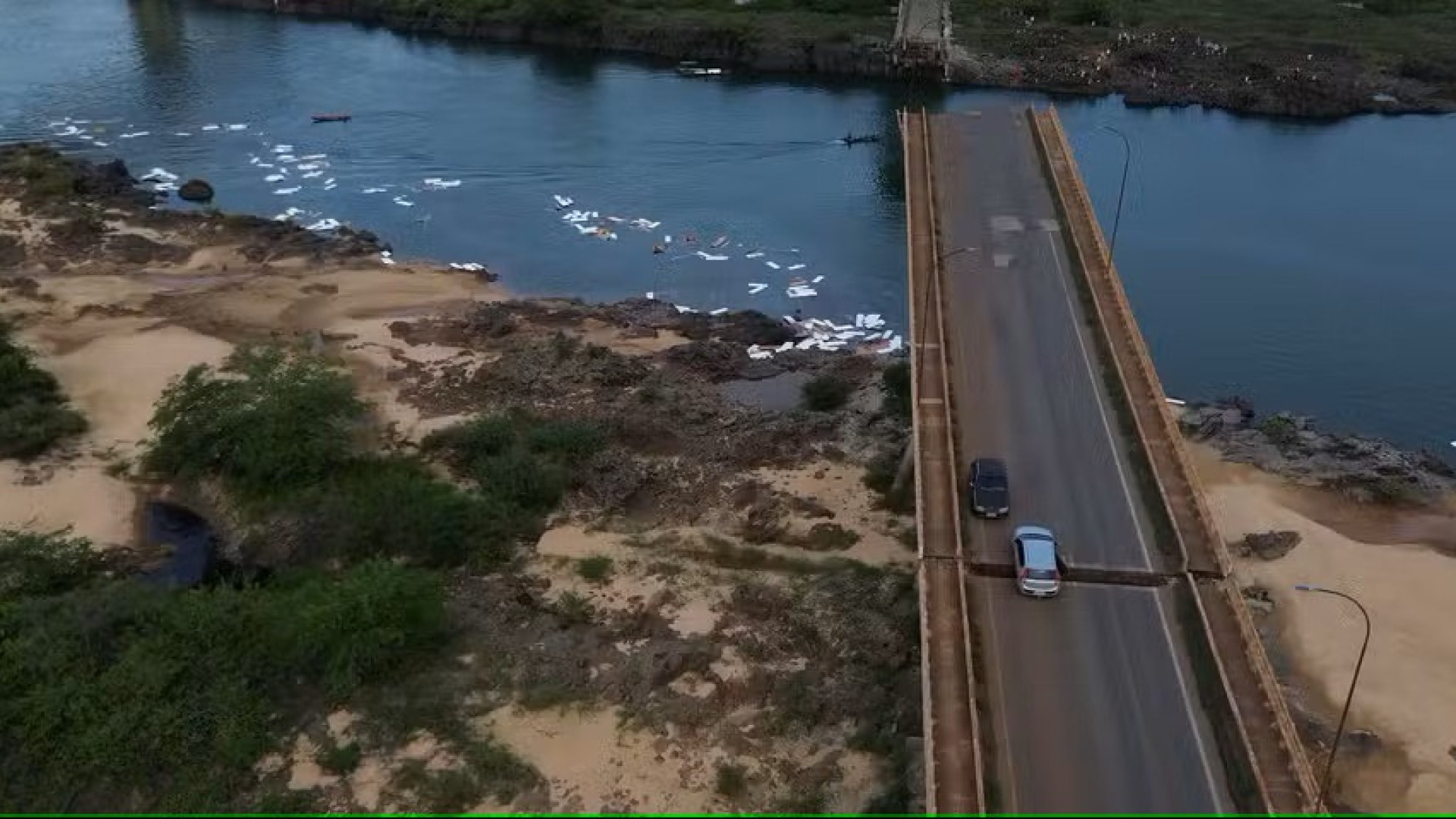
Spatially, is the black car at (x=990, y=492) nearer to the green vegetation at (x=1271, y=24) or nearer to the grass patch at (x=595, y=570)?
the grass patch at (x=595, y=570)

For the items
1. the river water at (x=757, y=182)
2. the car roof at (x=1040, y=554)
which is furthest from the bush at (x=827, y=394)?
the car roof at (x=1040, y=554)

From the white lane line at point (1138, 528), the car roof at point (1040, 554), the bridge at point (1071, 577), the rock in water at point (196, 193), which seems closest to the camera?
the bridge at point (1071, 577)

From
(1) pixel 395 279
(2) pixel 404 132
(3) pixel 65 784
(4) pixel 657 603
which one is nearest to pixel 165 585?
(3) pixel 65 784

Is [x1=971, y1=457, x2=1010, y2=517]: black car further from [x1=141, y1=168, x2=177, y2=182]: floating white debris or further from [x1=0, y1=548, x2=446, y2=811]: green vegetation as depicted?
[x1=141, y1=168, x2=177, y2=182]: floating white debris

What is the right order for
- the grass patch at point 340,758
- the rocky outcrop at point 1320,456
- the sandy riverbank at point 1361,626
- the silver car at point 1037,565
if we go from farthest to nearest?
the rocky outcrop at point 1320,456 < the sandy riverbank at point 1361,626 < the grass patch at point 340,758 < the silver car at point 1037,565

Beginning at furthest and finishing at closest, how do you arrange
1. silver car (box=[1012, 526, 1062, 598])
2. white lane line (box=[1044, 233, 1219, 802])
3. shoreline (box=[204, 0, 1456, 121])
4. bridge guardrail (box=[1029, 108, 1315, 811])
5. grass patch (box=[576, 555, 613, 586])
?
shoreline (box=[204, 0, 1456, 121])
grass patch (box=[576, 555, 613, 586])
silver car (box=[1012, 526, 1062, 598])
white lane line (box=[1044, 233, 1219, 802])
bridge guardrail (box=[1029, 108, 1315, 811])

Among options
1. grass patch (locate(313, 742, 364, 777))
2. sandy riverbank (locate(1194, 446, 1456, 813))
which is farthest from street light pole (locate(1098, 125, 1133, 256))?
grass patch (locate(313, 742, 364, 777))

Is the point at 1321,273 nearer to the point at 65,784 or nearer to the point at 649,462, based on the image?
the point at 649,462
